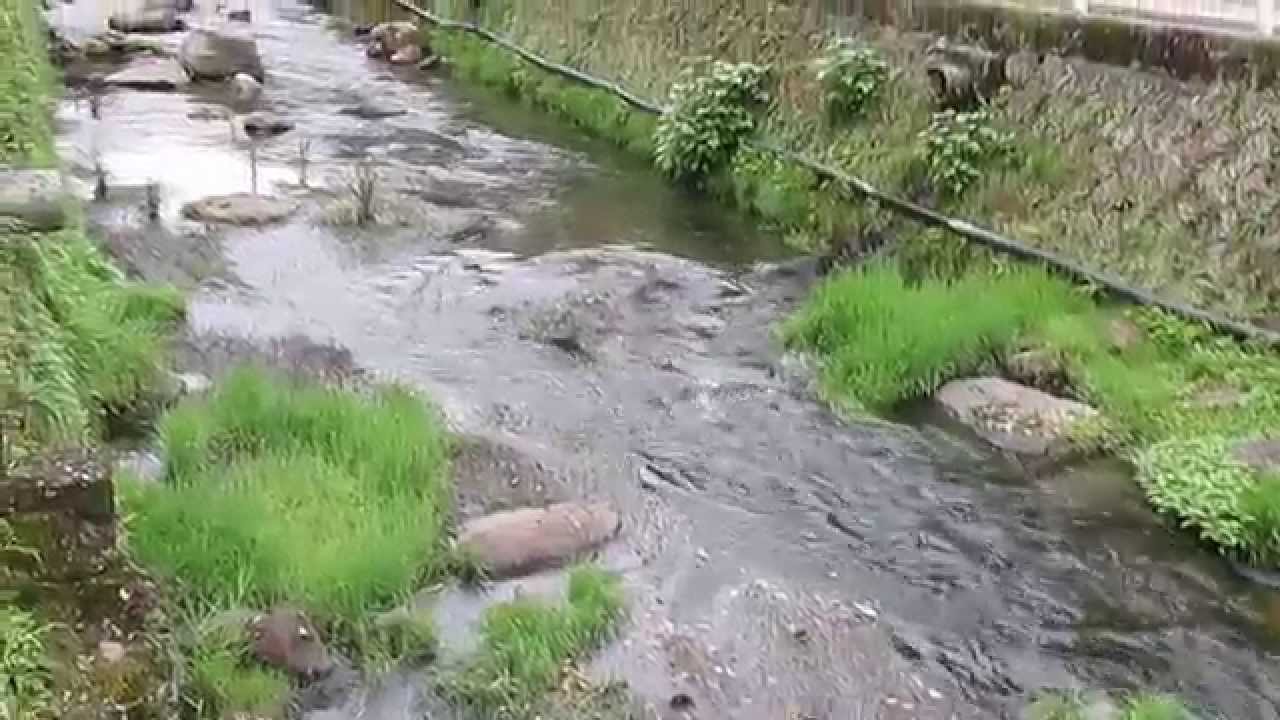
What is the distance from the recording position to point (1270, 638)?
18.9ft

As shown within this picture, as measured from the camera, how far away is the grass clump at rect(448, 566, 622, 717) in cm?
529

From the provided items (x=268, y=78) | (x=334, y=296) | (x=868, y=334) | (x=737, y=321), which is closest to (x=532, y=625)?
(x=868, y=334)

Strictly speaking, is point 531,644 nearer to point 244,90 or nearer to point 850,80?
point 850,80

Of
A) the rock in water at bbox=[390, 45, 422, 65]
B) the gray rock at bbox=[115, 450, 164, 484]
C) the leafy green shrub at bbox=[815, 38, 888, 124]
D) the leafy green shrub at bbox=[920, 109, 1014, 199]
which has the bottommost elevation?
the gray rock at bbox=[115, 450, 164, 484]

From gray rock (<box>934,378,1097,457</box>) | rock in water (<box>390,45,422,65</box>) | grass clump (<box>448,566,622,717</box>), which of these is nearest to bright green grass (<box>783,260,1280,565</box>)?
gray rock (<box>934,378,1097,457</box>)

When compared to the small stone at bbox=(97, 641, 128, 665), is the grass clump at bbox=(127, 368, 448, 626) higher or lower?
lower

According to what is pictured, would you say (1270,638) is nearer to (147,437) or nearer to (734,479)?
(734,479)

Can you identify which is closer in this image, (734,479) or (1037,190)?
(734,479)

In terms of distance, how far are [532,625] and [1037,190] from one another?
208 inches

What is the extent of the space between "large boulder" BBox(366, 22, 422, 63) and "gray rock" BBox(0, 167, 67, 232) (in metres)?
15.1

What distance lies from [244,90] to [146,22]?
5620 mm

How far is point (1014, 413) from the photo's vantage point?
297 inches

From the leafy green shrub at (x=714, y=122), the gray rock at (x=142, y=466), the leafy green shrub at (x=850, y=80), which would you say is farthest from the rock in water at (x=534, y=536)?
the leafy green shrub at (x=714, y=122)

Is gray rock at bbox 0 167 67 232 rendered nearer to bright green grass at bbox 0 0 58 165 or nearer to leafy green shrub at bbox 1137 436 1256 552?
bright green grass at bbox 0 0 58 165
